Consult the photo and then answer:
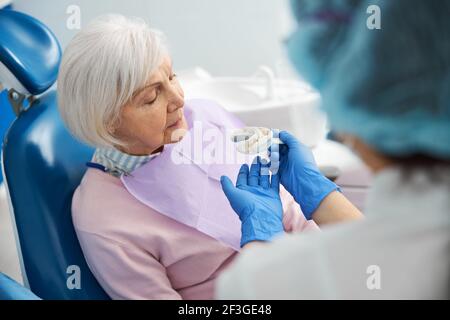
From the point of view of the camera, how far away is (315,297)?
2.97 ft

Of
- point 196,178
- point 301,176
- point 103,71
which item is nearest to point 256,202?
point 301,176

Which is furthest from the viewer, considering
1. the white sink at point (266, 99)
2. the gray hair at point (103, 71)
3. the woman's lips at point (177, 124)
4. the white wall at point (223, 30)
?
the white wall at point (223, 30)

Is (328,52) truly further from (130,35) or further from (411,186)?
(130,35)

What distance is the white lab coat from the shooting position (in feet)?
2.80

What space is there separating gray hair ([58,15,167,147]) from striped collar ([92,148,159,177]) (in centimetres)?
7

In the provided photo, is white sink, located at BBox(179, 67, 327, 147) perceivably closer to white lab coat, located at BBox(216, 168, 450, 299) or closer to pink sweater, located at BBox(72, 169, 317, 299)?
pink sweater, located at BBox(72, 169, 317, 299)

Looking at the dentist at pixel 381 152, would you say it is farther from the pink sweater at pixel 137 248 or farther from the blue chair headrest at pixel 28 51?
the blue chair headrest at pixel 28 51

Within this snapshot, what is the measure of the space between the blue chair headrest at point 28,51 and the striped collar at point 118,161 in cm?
20

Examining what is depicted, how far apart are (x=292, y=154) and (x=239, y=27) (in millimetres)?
1085

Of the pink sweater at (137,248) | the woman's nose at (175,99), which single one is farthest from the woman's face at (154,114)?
the pink sweater at (137,248)

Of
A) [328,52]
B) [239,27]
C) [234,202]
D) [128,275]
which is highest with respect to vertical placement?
[328,52]

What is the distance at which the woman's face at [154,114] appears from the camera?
1.44m

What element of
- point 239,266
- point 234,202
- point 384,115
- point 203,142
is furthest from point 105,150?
point 384,115


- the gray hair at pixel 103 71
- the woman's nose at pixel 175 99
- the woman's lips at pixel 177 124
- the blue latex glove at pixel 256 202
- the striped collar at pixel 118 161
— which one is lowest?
the blue latex glove at pixel 256 202
